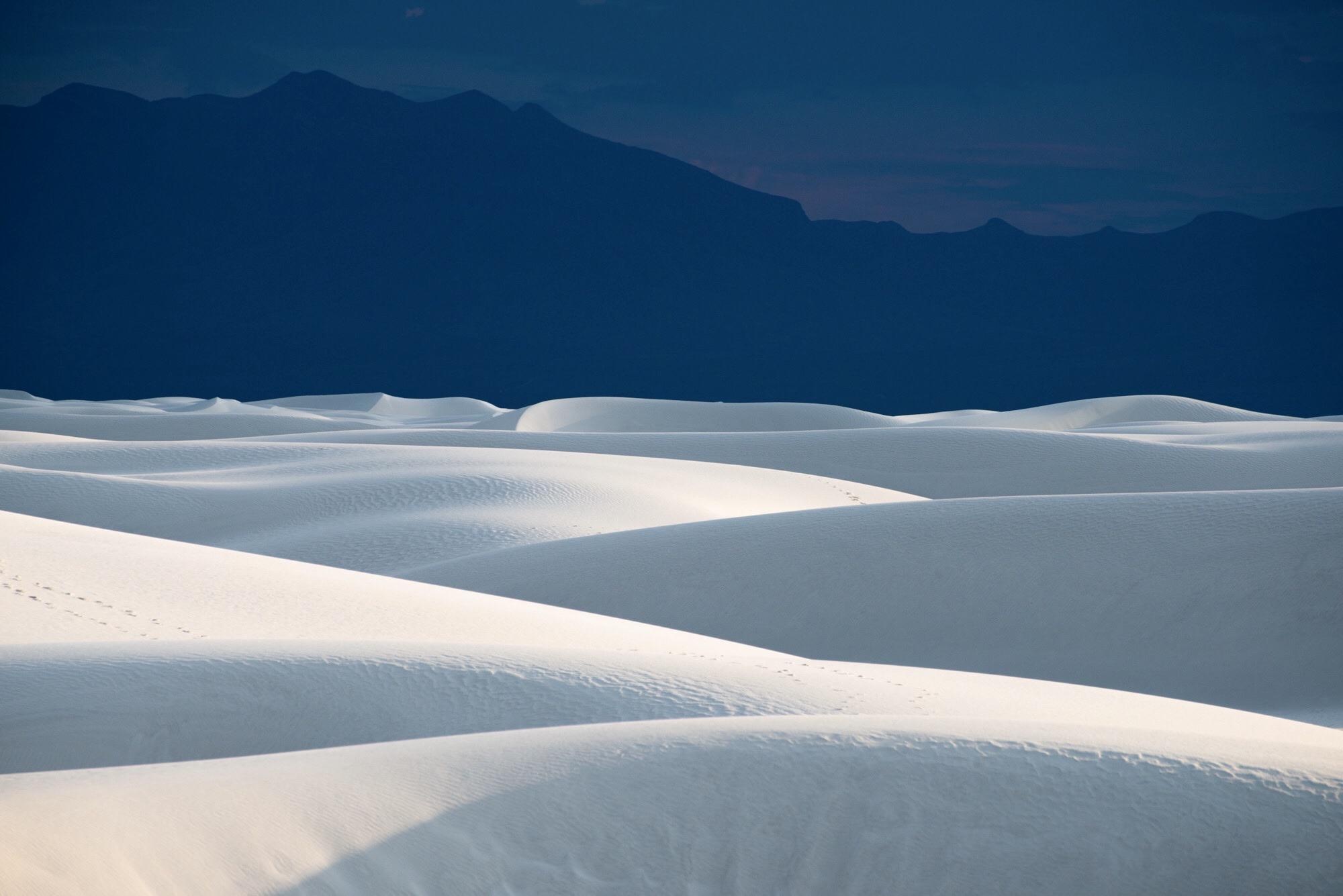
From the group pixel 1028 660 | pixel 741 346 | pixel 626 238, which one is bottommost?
pixel 1028 660

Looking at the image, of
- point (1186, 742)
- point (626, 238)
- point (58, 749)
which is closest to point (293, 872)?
point (58, 749)

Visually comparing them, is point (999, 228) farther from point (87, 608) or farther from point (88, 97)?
point (87, 608)

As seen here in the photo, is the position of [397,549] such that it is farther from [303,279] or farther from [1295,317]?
[303,279]

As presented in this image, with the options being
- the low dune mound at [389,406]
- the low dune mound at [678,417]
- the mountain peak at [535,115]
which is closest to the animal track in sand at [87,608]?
the low dune mound at [678,417]

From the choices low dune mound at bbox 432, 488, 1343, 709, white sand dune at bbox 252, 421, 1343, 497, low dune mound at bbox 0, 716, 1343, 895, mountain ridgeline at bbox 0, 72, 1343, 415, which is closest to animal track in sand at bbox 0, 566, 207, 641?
low dune mound at bbox 0, 716, 1343, 895

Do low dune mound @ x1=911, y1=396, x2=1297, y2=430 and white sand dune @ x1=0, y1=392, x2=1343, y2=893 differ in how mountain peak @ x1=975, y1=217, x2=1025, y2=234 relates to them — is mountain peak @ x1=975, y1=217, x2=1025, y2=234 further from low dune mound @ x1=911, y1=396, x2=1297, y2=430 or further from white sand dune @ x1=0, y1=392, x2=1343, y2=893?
white sand dune @ x1=0, y1=392, x2=1343, y2=893
